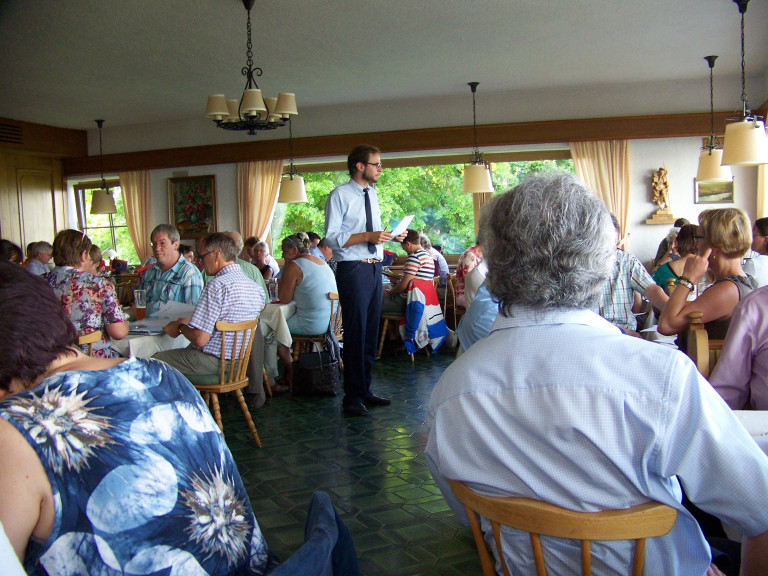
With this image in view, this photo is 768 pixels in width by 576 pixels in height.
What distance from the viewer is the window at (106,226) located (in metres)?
11.8

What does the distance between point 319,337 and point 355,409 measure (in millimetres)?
1158

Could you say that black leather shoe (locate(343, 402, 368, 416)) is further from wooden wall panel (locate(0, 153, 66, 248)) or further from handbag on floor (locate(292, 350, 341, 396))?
wooden wall panel (locate(0, 153, 66, 248))

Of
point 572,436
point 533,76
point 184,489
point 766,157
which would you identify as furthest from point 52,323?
point 533,76

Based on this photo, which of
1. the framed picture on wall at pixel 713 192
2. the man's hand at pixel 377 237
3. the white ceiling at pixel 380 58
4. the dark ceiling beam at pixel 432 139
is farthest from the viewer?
the dark ceiling beam at pixel 432 139

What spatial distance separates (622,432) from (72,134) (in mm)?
11820

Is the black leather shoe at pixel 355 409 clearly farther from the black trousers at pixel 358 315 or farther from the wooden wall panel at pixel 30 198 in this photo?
the wooden wall panel at pixel 30 198

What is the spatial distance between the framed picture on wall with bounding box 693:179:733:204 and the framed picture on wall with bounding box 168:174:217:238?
7367 mm

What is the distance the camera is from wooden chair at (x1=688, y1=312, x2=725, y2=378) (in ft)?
7.88

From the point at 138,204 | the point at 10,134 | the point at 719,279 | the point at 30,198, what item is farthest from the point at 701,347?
the point at 30,198

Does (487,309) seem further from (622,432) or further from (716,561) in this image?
(622,432)

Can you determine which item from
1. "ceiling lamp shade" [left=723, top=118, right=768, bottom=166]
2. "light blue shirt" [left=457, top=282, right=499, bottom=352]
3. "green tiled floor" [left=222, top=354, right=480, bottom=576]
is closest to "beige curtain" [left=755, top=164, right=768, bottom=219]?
"ceiling lamp shade" [left=723, top=118, right=768, bottom=166]

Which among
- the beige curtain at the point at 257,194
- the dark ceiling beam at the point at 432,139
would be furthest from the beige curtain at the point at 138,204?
the beige curtain at the point at 257,194

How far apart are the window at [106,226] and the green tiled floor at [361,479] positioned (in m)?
7.74

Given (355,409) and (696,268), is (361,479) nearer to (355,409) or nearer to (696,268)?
(355,409)
